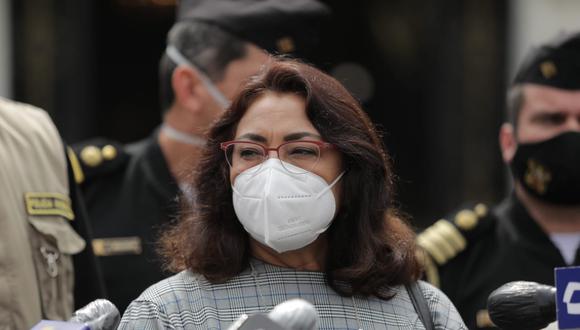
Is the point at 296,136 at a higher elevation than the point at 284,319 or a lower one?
higher

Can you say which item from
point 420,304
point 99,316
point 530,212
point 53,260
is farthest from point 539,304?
point 530,212

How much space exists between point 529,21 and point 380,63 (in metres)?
2.55

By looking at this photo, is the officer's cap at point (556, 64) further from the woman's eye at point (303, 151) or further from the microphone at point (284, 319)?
the microphone at point (284, 319)

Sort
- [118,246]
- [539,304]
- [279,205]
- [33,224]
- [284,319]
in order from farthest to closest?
1. [118,246]
2. [33,224]
3. [279,205]
4. [539,304]
5. [284,319]

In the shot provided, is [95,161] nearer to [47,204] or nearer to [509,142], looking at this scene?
[47,204]

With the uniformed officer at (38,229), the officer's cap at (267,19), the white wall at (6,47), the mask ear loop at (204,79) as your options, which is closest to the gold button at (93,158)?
the mask ear loop at (204,79)

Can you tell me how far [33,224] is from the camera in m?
4.02

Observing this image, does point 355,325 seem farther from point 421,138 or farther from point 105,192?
point 421,138

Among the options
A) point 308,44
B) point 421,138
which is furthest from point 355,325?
point 421,138

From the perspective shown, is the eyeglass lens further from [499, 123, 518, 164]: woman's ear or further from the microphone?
[499, 123, 518, 164]: woman's ear

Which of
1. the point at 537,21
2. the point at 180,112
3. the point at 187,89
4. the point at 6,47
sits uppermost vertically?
the point at 187,89

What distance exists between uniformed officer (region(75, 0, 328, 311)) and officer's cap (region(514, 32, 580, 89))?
920 millimetres

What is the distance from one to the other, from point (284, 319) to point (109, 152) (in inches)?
102

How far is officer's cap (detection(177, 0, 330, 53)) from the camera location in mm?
5434
